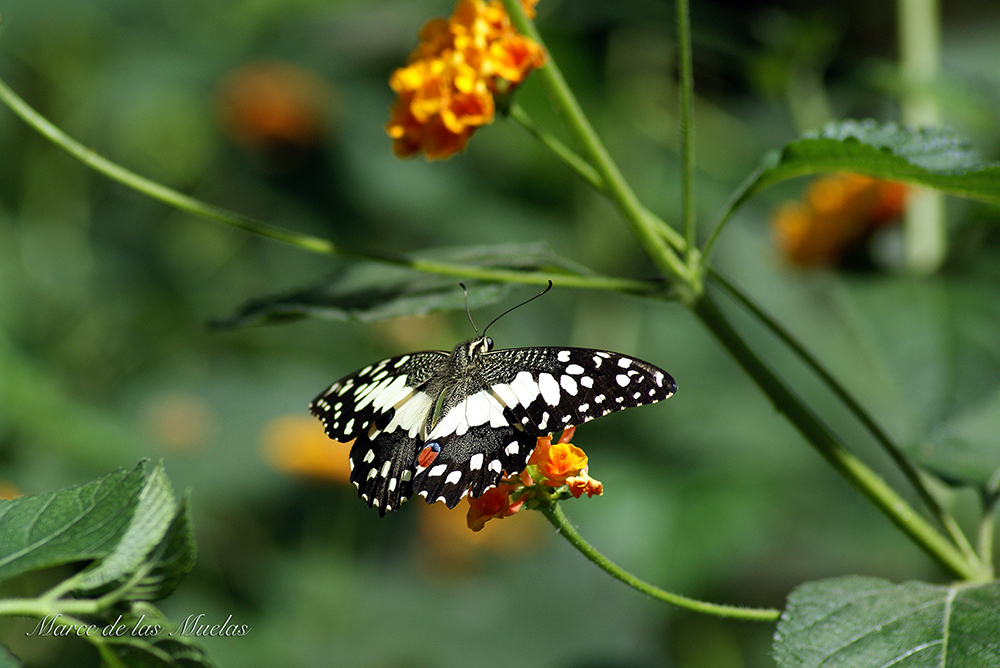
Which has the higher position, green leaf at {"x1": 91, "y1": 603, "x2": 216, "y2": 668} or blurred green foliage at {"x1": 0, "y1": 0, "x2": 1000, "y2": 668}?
blurred green foliage at {"x1": 0, "y1": 0, "x2": 1000, "y2": 668}

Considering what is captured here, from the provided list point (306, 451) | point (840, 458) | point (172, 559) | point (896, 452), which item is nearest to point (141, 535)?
point (172, 559)

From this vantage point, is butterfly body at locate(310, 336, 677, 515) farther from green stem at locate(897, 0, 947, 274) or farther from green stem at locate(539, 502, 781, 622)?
green stem at locate(897, 0, 947, 274)

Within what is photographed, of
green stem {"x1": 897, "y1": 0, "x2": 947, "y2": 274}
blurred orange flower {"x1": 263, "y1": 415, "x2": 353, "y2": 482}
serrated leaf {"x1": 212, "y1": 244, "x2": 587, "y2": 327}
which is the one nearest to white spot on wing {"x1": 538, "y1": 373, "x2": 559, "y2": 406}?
serrated leaf {"x1": 212, "y1": 244, "x2": 587, "y2": 327}

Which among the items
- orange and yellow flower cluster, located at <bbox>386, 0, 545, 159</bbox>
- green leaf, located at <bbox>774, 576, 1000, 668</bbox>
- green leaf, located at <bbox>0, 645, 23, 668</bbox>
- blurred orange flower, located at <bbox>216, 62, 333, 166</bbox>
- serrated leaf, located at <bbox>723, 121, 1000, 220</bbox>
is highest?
blurred orange flower, located at <bbox>216, 62, 333, 166</bbox>

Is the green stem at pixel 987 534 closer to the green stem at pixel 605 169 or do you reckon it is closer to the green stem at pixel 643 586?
the green stem at pixel 643 586

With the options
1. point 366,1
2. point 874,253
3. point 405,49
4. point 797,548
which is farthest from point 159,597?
point 405,49

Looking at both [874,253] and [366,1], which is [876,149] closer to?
[874,253]

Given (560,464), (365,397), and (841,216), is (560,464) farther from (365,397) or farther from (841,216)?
(841,216)
